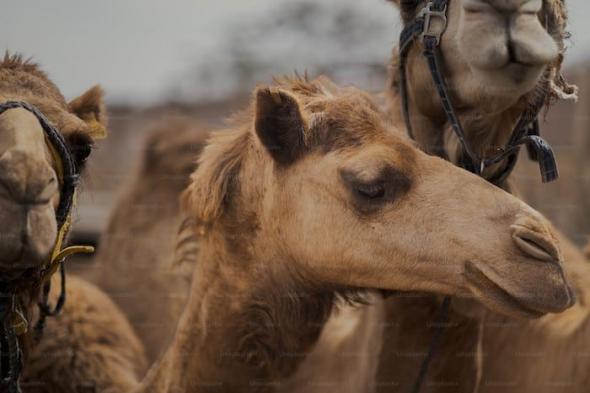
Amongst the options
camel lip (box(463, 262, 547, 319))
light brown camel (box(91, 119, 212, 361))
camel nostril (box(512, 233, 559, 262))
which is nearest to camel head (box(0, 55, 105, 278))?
camel lip (box(463, 262, 547, 319))

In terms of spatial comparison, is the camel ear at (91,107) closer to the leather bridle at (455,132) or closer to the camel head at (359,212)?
the camel head at (359,212)

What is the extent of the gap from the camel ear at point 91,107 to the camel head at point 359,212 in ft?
1.44

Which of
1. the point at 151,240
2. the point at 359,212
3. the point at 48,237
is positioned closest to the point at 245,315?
the point at 359,212

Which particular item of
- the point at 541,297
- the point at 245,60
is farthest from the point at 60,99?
the point at 245,60

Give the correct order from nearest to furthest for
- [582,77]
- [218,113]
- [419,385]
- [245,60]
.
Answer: [419,385] < [582,77] < [218,113] < [245,60]

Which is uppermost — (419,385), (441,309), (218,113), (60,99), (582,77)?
(60,99)

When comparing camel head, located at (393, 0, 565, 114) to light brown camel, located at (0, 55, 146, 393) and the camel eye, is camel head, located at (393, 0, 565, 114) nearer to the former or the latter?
the camel eye

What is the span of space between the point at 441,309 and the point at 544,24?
96 centimetres

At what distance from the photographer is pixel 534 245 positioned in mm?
2619

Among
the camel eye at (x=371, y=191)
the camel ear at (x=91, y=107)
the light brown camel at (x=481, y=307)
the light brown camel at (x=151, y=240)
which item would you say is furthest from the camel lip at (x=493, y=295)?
the light brown camel at (x=151, y=240)

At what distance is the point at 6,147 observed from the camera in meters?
2.55

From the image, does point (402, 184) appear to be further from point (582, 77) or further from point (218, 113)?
point (218, 113)

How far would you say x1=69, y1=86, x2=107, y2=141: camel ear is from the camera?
11.2 feet

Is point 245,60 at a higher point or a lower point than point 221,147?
lower
